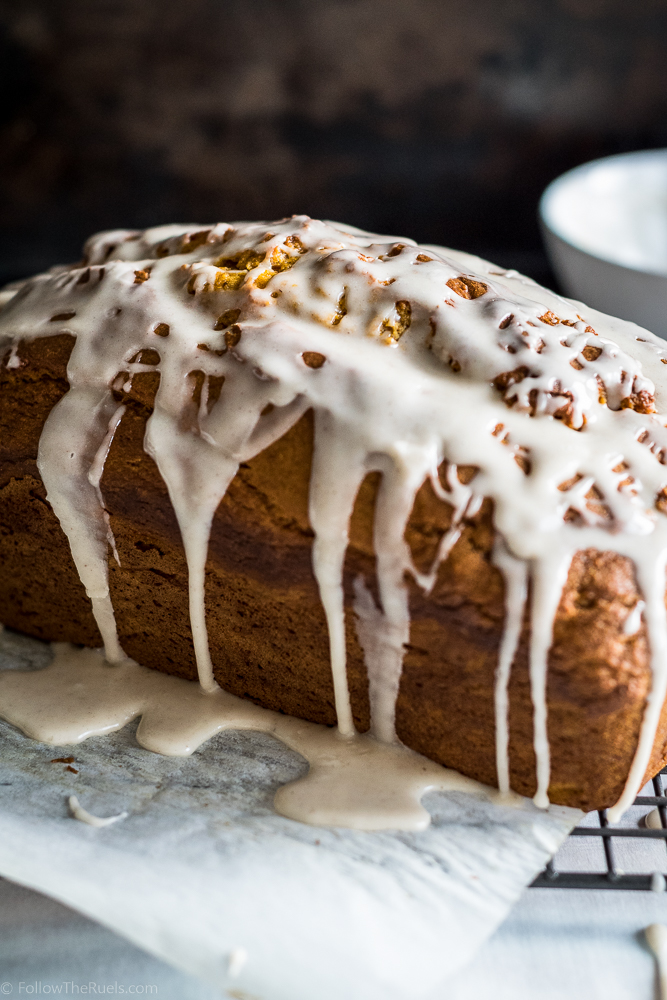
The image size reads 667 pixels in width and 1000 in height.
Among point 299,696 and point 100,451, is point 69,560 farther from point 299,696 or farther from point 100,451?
point 299,696

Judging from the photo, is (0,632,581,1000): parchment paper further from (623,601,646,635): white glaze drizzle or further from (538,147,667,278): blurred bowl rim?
(538,147,667,278): blurred bowl rim

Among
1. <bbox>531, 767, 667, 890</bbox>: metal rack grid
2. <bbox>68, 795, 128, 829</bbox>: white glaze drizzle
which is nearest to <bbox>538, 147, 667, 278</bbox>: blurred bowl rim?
<bbox>531, 767, 667, 890</bbox>: metal rack grid

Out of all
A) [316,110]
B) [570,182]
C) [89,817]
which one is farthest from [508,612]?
[316,110]

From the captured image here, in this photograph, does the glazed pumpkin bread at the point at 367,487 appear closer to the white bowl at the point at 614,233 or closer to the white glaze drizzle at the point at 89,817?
the white glaze drizzle at the point at 89,817

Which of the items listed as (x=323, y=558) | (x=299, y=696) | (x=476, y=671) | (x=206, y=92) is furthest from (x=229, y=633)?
(x=206, y=92)

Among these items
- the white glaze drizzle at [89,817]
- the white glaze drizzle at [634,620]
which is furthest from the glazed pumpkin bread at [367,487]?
the white glaze drizzle at [89,817]

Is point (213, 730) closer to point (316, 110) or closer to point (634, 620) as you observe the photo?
point (634, 620)
